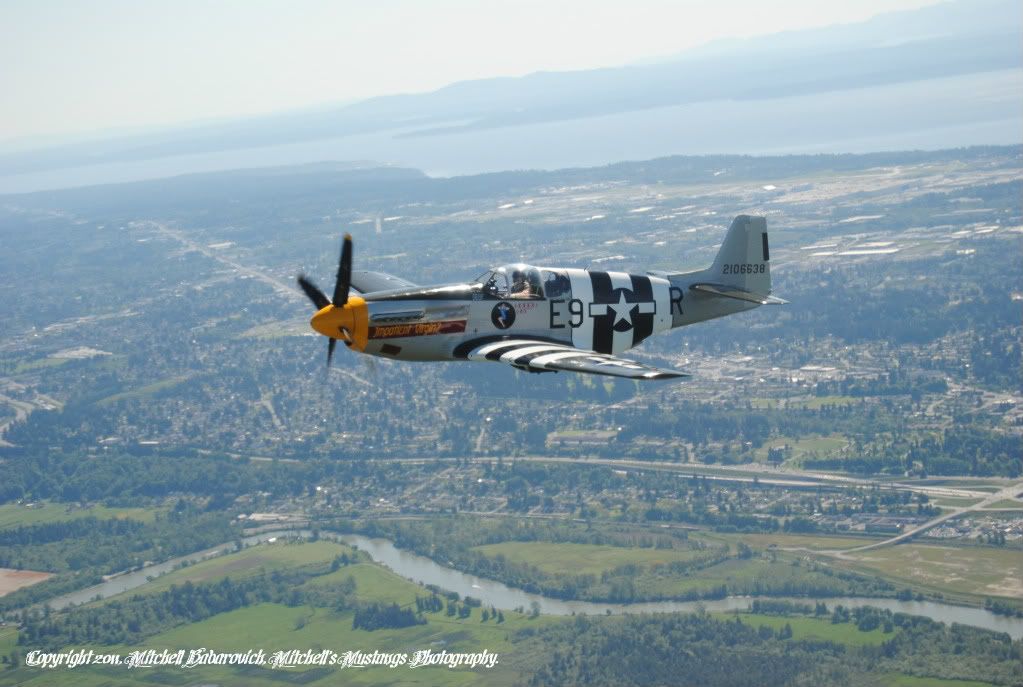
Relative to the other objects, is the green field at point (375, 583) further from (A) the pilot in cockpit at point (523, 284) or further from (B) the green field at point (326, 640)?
(A) the pilot in cockpit at point (523, 284)

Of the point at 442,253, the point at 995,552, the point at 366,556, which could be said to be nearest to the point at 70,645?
the point at 366,556

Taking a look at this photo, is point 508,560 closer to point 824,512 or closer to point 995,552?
point 824,512

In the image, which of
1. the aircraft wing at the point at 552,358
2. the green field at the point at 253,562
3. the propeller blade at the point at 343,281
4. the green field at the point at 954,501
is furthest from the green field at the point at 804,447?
the propeller blade at the point at 343,281

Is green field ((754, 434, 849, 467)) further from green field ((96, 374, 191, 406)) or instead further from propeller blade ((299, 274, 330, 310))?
green field ((96, 374, 191, 406))

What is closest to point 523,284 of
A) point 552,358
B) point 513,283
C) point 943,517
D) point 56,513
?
point 513,283

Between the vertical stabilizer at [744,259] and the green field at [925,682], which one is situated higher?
the vertical stabilizer at [744,259]

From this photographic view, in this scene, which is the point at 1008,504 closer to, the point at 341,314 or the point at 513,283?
the point at 513,283

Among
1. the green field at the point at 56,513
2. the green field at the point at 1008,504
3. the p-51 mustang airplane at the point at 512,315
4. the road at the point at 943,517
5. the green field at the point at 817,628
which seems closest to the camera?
the p-51 mustang airplane at the point at 512,315
